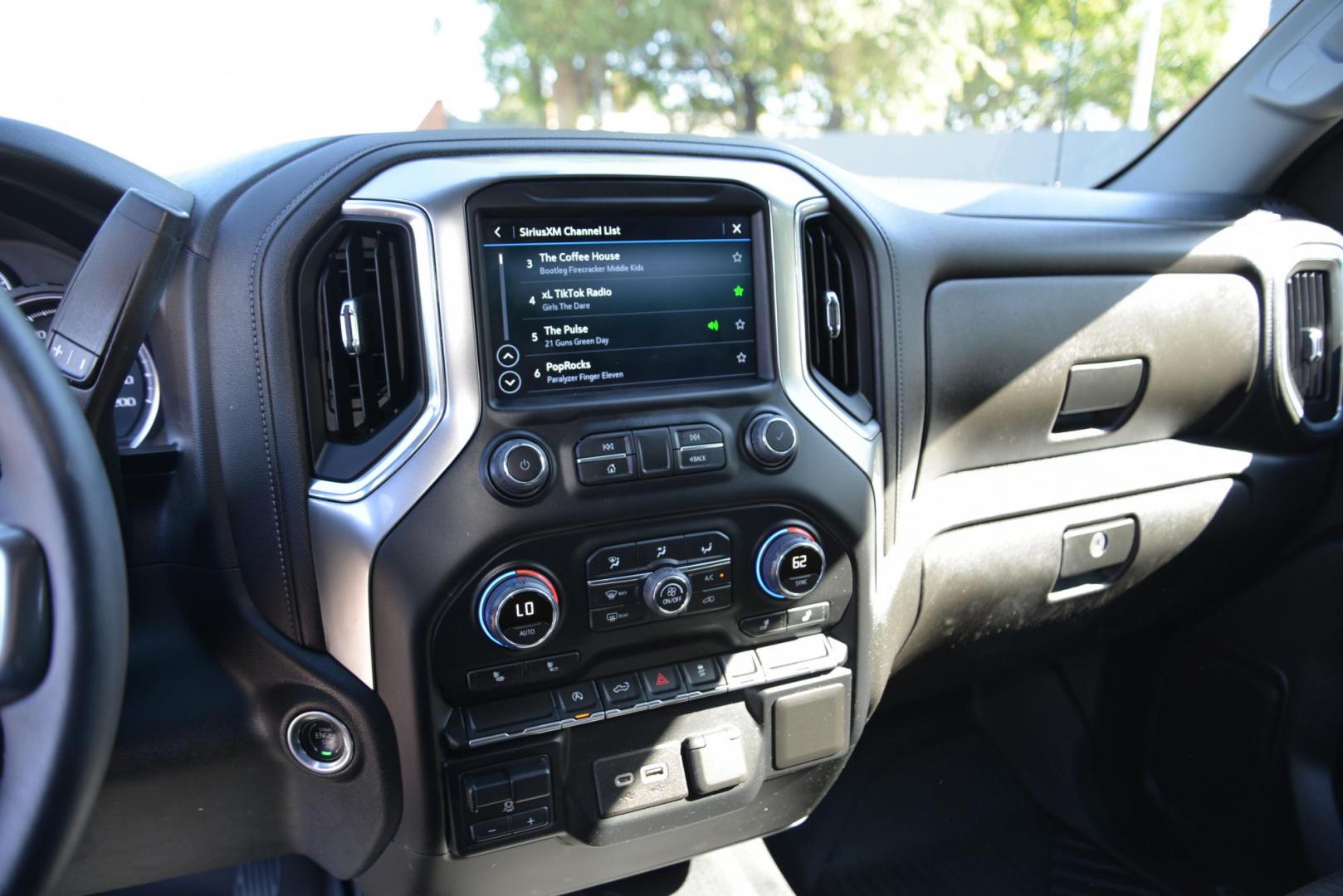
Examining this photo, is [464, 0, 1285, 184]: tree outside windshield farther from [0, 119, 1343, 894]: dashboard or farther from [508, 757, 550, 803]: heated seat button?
[508, 757, 550, 803]: heated seat button

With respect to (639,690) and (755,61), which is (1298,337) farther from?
(755,61)

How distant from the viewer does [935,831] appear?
2.35 meters

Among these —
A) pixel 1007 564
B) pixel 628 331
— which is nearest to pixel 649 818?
pixel 628 331

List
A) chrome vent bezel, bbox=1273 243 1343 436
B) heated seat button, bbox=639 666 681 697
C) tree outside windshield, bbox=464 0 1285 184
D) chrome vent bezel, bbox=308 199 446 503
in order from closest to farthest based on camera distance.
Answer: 1. chrome vent bezel, bbox=308 199 446 503
2. heated seat button, bbox=639 666 681 697
3. chrome vent bezel, bbox=1273 243 1343 436
4. tree outside windshield, bbox=464 0 1285 184

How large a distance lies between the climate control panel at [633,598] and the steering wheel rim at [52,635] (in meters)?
0.48

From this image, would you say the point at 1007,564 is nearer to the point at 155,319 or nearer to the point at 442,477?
the point at 442,477

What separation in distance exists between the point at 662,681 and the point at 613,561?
0.22 m

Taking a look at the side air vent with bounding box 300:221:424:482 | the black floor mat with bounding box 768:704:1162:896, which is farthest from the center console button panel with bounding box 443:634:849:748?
the black floor mat with bounding box 768:704:1162:896

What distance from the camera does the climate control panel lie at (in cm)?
133

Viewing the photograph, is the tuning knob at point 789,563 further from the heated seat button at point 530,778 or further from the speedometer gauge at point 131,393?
the speedometer gauge at point 131,393

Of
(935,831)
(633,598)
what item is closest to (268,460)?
(633,598)

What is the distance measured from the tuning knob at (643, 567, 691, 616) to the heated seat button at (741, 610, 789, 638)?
143 millimetres

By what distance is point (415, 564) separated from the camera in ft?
4.21

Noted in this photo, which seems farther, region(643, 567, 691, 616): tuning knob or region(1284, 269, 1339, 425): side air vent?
region(1284, 269, 1339, 425): side air vent
